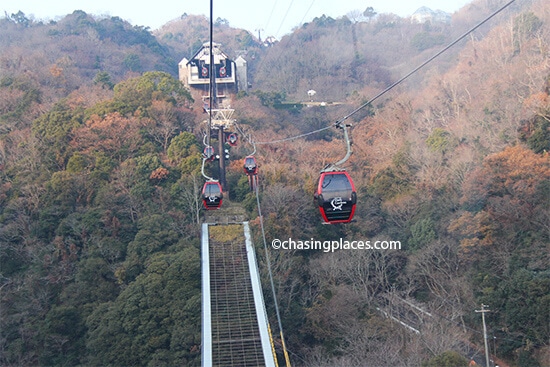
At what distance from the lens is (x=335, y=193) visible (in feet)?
26.9

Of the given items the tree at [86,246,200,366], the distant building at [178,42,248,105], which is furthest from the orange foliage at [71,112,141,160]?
the distant building at [178,42,248,105]

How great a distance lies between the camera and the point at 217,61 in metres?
36.2

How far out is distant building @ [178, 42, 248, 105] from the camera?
1422 inches

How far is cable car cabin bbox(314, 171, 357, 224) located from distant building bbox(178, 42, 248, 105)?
2809 centimetres

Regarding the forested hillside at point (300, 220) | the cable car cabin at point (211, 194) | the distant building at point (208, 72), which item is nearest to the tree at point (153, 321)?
the forested hillside at point (300, 220)

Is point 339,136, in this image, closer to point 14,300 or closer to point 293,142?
point 293,142

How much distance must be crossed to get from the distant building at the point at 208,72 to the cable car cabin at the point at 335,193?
28089 millimetres

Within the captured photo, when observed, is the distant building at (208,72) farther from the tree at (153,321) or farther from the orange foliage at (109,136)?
the tree at (153,321)

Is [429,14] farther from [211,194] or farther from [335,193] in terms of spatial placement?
[335,193]

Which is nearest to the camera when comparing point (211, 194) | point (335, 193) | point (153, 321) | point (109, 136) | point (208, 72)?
point (335, 193)

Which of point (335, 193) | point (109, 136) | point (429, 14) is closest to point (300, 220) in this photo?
point (109, 136)

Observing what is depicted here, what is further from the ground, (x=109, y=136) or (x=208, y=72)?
(x=208, y=72)

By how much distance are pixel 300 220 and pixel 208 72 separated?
20051mm

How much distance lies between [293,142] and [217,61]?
12744 mm
